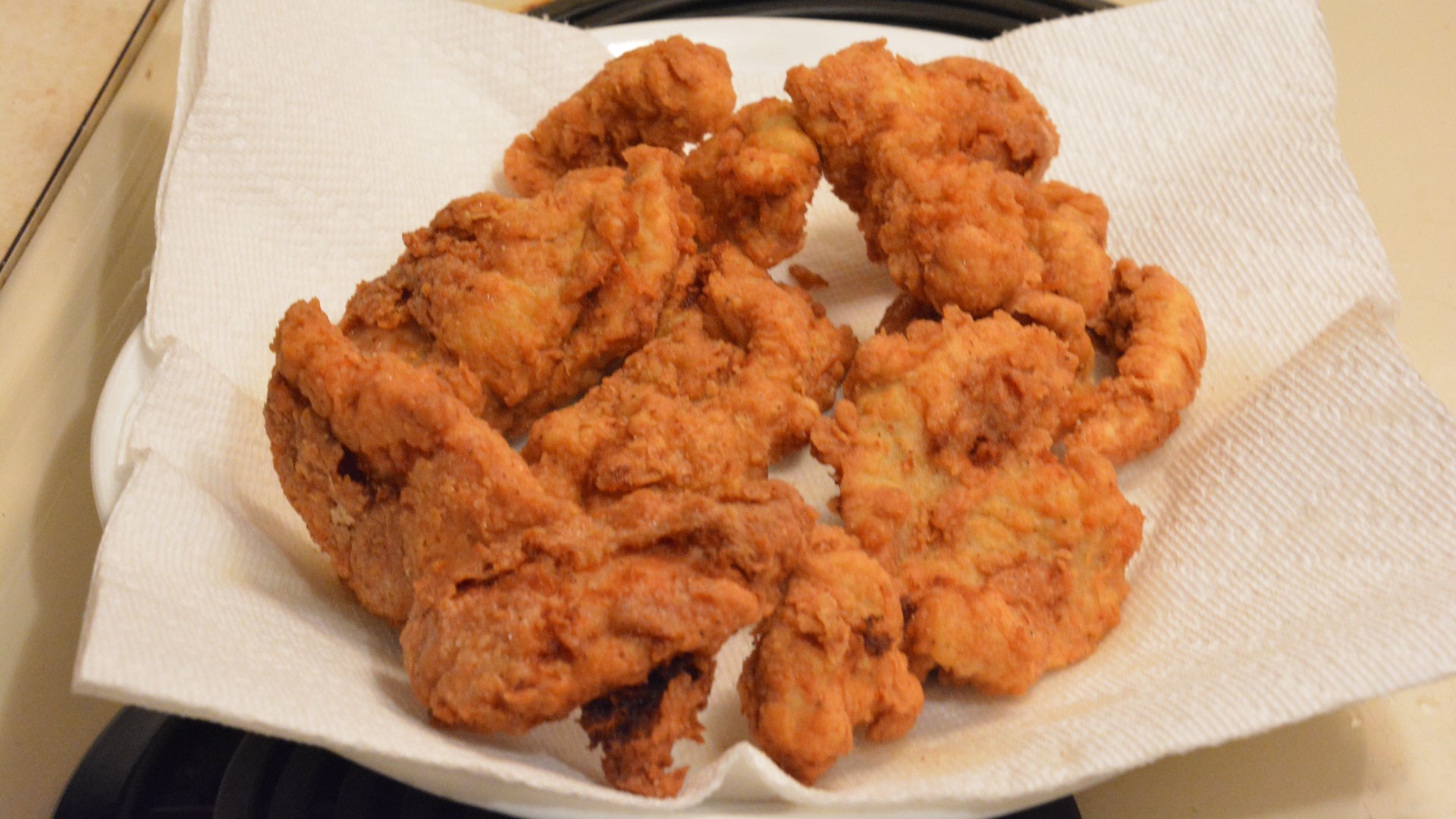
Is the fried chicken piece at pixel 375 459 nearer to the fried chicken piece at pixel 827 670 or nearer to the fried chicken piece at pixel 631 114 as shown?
the fried chicken piece at pixel 827 670

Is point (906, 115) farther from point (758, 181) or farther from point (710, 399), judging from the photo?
point (710, 399)

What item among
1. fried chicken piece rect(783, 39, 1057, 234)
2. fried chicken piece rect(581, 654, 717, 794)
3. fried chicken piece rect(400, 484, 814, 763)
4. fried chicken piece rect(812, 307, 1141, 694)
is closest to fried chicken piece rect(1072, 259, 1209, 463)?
fried chicken piece rect(812, 307, 1141, 694)

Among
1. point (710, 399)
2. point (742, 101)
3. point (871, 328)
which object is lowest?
point (871, 328)

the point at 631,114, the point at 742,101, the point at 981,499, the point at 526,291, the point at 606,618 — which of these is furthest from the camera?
the point at 742,101

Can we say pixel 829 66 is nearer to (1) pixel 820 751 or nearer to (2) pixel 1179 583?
(2) pixel 1179 583

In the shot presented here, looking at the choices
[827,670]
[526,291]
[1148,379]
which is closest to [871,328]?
[1148,379]

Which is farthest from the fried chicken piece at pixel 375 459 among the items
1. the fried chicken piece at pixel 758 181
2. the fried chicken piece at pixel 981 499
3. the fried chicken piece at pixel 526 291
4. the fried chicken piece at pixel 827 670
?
the fried chicken piece at pixel 758 181

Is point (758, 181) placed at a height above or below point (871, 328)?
above
